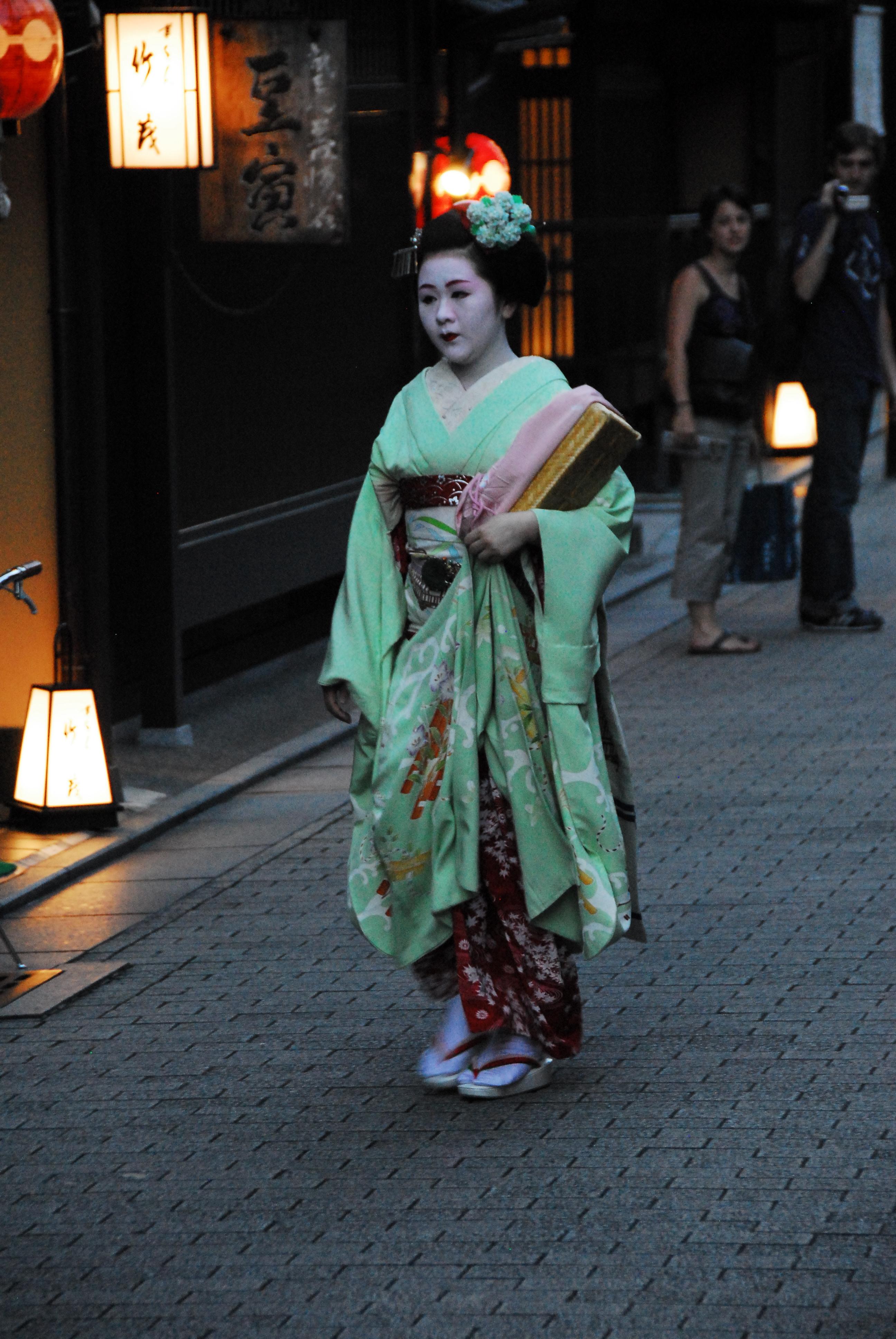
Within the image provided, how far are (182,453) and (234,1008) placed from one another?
3986 mm

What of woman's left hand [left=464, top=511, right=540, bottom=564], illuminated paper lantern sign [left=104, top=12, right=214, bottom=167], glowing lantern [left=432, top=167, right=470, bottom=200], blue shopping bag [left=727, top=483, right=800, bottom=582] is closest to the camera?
woman's left hand [left=464, top=511, right=540, bottom=564]

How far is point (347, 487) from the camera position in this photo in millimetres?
10719

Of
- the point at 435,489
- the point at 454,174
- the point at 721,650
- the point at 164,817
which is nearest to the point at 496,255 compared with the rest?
the point at 435,489

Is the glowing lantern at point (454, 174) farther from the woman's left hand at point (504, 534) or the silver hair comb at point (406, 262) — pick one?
the woman's left hand at point (504, 534)

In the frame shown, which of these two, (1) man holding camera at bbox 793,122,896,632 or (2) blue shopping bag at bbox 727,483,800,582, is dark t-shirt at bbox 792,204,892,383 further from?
(2) blue shopping bag at bbox 727,483,800,582

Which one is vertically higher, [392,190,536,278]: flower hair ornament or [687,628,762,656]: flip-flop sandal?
[392,190,536,278]: flower hair ornament

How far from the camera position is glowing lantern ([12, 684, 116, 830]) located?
7.27m

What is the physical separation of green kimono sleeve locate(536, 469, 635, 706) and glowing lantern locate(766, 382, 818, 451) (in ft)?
25.3

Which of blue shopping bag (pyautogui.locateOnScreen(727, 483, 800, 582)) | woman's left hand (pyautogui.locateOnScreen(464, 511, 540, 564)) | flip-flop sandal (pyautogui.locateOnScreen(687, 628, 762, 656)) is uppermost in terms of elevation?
woman's left hand (pyautogui.locateOnScreen(464, 511, 540, 564))

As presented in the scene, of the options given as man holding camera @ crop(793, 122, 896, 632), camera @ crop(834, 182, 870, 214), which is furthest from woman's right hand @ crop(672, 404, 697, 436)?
camera @ crop(834, 182, 870, 214)

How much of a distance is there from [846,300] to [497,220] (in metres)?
6.00

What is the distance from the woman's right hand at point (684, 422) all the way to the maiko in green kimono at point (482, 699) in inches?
203

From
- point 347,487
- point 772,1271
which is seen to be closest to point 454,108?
point 347,487

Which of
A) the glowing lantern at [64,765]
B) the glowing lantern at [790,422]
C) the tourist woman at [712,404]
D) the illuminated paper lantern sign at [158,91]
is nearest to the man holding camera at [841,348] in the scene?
the tourist woman at [712,404]
